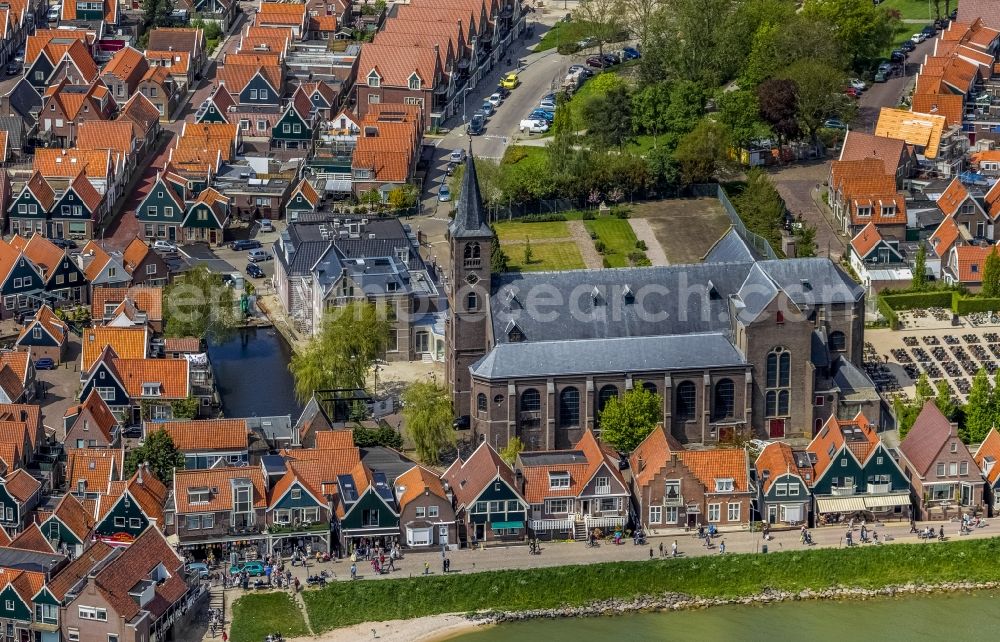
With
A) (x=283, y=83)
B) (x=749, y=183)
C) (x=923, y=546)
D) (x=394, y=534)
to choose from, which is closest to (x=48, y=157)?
(x=283, y=83)

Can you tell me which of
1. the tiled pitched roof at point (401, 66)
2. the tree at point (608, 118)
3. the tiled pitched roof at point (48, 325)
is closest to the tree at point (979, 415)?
the tiled pitched roof at point (48, 325)

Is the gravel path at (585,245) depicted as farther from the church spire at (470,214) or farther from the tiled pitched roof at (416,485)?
the tiled pitched roof at (416,485)

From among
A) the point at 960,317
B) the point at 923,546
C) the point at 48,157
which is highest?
the point at 48,157

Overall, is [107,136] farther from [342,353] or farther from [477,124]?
[342,353]

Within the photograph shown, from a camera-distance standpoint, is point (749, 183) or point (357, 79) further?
point (357, 79)

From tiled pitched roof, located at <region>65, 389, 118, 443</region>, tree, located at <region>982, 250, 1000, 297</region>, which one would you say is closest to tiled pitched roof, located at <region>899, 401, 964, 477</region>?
tree, located at <region>982, 250, 1000, 297</region>

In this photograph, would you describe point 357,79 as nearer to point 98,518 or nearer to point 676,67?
point 676,67

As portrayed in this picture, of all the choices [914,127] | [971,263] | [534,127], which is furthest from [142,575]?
[914,127]

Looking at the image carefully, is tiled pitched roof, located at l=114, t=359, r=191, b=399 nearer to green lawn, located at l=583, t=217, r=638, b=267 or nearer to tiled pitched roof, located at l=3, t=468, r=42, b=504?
tiled pitched roof, located at l=3, t=468, r=42, b=504
